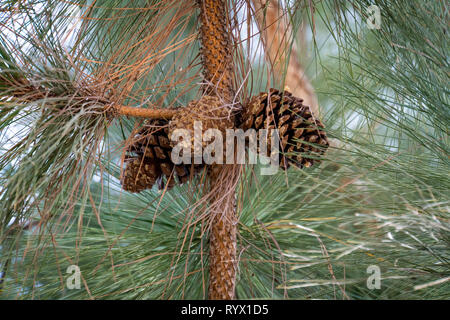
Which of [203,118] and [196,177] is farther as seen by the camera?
[196,177]

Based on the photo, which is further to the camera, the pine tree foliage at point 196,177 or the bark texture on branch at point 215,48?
the bark texture on branch at point 215,48

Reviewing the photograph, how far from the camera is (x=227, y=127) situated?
19.5 inches

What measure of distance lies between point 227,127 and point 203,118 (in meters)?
0.03

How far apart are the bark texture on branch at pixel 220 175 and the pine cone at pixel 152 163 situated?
39 mm

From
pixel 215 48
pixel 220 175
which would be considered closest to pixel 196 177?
pixel 220 175

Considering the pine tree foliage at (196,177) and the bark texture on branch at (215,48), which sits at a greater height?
the bark texture on branch at (215,48)

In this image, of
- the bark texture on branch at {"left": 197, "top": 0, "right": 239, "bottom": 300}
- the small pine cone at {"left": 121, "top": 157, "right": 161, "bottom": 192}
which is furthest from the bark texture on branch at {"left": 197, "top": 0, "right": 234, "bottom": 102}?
the small pine cone at {"left": 121, "top": 157, "right": 161, "bottom": 192}

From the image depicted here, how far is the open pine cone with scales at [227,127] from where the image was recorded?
48 centimetres

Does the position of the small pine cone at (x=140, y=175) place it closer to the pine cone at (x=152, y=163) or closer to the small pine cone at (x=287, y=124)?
the pine cone at (x=152, y=163)

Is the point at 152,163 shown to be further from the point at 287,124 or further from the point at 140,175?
the point at 287,124

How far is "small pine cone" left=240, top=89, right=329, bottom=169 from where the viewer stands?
489 millimetres

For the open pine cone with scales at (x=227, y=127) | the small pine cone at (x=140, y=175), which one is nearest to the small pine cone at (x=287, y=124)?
the open pine cone with scales at (x=227, y=127)

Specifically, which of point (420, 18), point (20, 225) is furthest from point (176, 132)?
point (420, 18)
